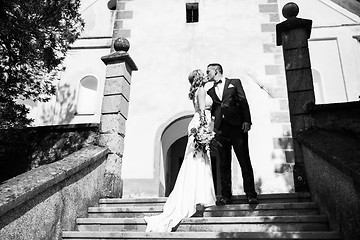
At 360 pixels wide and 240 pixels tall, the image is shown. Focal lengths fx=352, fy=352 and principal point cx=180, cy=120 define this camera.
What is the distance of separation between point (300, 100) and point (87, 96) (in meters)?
8.05

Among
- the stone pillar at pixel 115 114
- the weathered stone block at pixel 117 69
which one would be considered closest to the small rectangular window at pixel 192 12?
the stone pillar at pixel 115 114

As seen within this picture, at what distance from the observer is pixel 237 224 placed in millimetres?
4078

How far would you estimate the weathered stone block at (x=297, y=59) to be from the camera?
5.86 m

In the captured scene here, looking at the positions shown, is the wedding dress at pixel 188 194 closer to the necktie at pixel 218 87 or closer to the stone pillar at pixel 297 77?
the necktie at pixel 218 87

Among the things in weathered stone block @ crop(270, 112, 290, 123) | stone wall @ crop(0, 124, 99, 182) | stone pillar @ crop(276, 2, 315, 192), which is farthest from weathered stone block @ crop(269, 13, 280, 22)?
stone wall @ crop(0, 124, 99, 182)

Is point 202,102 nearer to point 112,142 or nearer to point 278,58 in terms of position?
point 112,142

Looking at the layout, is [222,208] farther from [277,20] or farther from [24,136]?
[277,20]

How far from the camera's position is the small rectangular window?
10039 mm

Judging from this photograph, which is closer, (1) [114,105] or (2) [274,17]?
(1) [114,105]

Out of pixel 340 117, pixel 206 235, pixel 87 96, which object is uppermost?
pixel 87 96

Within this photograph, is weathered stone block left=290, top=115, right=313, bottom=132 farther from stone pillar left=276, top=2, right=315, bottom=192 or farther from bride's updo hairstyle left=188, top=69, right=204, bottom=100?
bride's updo hairstyle left=188, top=69, right=204, bottom=100

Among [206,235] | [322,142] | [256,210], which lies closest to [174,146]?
[256,210]

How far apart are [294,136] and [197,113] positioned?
157 centimetres

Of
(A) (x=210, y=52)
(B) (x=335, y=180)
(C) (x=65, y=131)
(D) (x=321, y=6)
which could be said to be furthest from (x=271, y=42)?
(B) (x=335, y=180)
